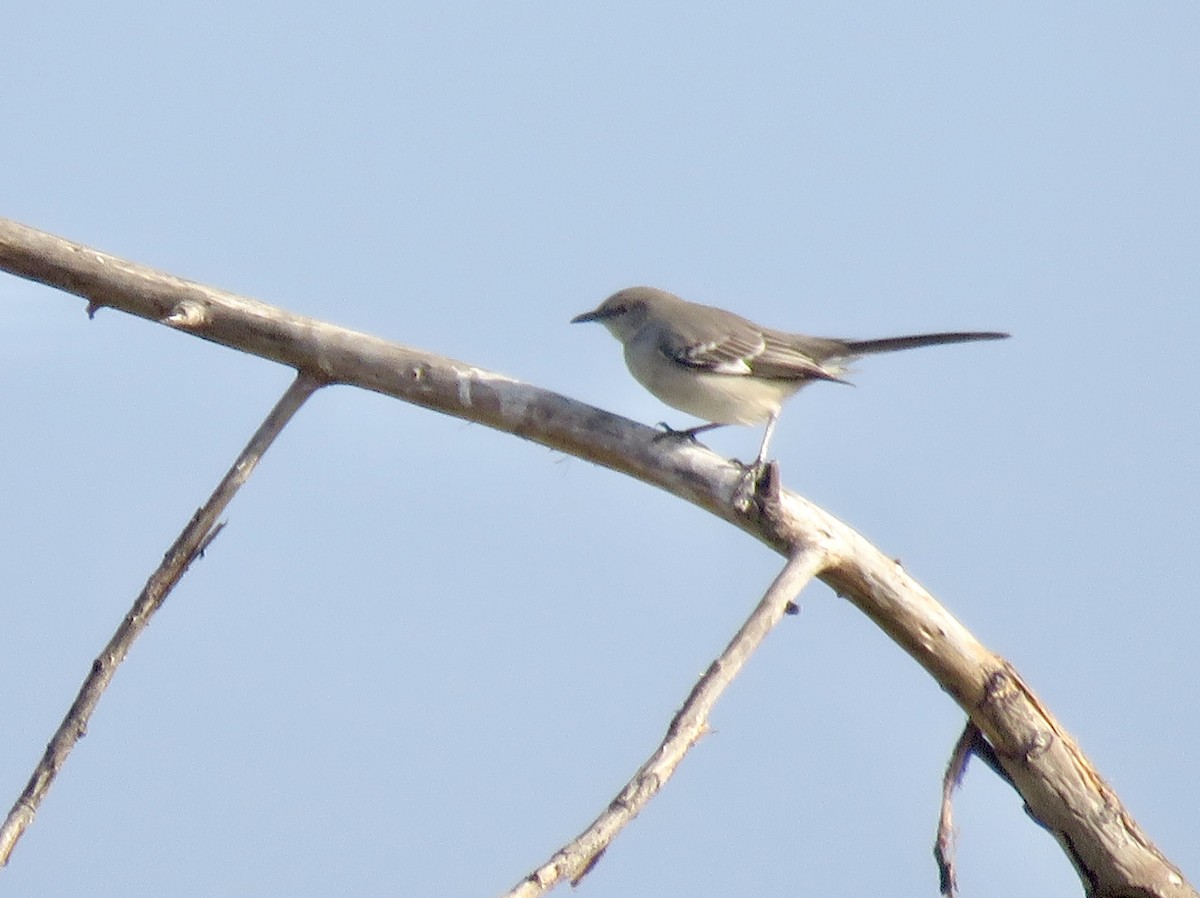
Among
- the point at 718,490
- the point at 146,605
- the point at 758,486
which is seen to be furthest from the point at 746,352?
the point at 146,605

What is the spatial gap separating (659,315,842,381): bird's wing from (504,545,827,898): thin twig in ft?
6.09

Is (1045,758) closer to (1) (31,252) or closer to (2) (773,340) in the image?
(2) (773,340)

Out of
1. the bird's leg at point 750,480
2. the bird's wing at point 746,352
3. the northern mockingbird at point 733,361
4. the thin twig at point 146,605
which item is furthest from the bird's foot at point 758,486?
the thin twig at point 146,605

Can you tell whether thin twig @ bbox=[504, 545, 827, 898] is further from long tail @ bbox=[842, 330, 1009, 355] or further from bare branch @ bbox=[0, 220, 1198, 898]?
long tail @ bbox=[842, 330, 1009, 355]

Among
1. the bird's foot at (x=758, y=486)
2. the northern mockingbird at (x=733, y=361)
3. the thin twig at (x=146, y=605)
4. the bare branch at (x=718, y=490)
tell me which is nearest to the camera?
the thin twig at (x=146, y=605)

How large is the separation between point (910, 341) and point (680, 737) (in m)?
2.98

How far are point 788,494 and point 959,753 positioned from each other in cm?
122

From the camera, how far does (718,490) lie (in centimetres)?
530

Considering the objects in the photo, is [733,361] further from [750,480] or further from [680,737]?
[680,737]

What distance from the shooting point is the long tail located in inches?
254

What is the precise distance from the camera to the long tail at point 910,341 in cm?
645

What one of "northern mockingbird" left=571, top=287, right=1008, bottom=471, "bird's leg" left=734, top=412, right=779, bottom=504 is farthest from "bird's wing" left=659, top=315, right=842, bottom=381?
"bird's leg" left=734, top=412, right=779, bottom=504

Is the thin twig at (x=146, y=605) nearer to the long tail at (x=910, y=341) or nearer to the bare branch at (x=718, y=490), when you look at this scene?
the bare branch at (x=718, y=490)

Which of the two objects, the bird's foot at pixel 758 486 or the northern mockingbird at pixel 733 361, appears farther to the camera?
the northern mockingbird at pixel 733 361
